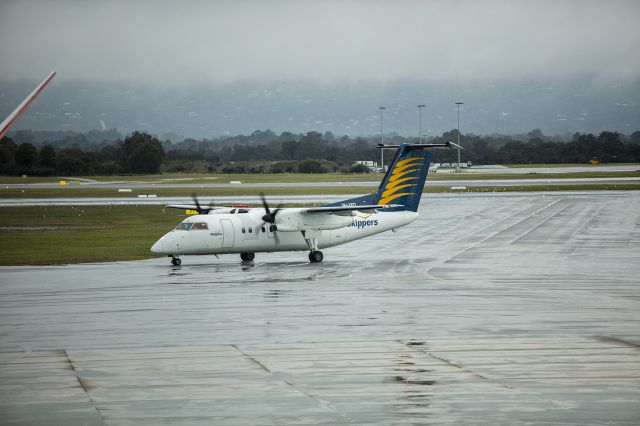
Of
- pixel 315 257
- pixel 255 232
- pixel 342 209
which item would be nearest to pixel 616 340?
pixel 342 209

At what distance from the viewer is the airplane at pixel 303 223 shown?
40.1 m

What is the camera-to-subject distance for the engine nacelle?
40938mm

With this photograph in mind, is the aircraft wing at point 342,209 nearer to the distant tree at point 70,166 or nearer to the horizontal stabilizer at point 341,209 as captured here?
the horizontal stabilizer at point 341,209

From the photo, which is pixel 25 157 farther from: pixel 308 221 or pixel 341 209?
pixel 341 209

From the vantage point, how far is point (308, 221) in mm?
41406

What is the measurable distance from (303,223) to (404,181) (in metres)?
6.64

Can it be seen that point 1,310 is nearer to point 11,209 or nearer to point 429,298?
point 429,298

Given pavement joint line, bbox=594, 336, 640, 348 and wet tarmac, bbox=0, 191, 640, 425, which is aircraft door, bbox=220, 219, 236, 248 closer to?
wet tarmac, bbox=0, 191, 640, 425

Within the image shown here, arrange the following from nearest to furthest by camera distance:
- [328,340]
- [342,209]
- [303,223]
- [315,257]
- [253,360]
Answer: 1. [253,360]
2. [328,340]
3. [342,209]
4. [303,223]
5. [315,257]

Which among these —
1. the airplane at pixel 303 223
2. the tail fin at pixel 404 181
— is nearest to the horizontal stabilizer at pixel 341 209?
the airplane at pixel 303 223

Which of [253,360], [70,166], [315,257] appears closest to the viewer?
[253,360]

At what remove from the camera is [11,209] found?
80625 mm

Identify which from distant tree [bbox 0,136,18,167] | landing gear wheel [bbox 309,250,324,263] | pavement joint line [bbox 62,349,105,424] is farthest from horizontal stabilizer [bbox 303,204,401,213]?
distant tree [bbox 0,136,18,167]

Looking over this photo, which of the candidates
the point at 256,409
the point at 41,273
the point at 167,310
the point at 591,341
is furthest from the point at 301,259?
the point at 256,409
